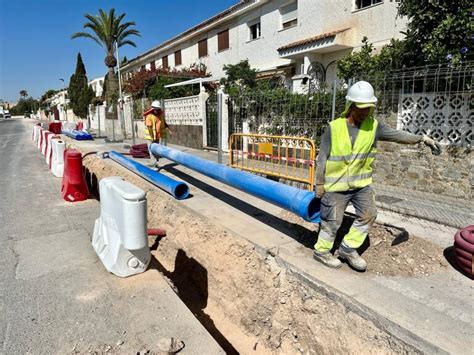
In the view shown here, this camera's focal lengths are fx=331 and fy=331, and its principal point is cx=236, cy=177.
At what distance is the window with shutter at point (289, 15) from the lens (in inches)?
584

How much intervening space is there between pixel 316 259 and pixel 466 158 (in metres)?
4.36

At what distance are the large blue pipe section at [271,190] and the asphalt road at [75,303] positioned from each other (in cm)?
159

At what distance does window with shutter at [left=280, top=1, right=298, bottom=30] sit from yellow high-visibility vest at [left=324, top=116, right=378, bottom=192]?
13.5 metres

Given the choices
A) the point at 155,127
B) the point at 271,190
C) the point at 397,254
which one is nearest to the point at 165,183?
the point at 155,127

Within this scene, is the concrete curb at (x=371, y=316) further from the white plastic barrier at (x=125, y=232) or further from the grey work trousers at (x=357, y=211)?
the white plastic barrier at (x=125, y=232)

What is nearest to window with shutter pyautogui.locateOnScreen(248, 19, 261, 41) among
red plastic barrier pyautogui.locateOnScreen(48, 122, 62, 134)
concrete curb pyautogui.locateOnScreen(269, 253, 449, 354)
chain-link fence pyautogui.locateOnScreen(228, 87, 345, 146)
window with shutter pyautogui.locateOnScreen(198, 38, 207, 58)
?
window with shutter pyautogui.locateOnScreen(198, 38, 207, 58)

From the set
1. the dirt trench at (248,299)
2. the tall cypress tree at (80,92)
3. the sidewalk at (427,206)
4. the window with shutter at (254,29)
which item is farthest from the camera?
the tall cypress tree at (80,92)

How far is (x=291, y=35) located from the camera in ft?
49.2

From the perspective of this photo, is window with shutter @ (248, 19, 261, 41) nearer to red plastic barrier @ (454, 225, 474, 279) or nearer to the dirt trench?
the dirt trench

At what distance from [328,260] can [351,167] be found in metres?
1.01

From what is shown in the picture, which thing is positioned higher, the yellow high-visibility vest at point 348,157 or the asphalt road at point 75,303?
the yellow high-visibility vest at point 348,157

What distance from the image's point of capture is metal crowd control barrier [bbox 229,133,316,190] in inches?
241

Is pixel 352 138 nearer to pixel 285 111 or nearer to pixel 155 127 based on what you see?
pixel 285 111

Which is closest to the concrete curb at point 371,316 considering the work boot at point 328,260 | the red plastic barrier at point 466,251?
the work boot at point 328,260
